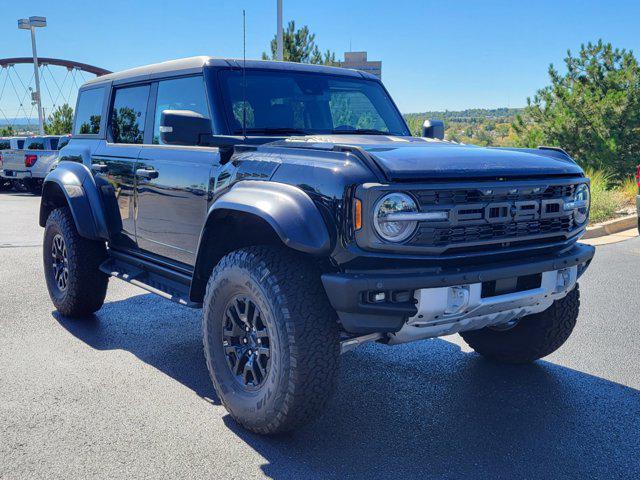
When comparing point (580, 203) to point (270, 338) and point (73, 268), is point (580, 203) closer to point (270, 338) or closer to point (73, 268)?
point (270, 338)

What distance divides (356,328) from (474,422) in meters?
1.06

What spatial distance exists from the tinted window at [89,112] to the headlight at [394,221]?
3283mm

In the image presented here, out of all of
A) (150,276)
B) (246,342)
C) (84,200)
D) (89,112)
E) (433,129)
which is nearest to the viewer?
(246,342)

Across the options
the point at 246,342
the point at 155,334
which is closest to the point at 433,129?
the point at 246,342

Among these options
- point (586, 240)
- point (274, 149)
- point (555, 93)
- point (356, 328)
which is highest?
point (555, 93)

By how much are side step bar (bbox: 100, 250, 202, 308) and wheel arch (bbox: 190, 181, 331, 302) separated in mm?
341

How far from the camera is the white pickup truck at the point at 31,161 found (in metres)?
20.2

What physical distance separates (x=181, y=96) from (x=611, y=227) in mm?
8247

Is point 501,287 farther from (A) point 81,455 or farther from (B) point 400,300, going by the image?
(A) point 81,455

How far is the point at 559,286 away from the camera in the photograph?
351 cm

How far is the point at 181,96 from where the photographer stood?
442cm

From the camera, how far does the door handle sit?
441cm

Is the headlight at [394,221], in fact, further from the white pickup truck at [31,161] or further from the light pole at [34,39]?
the light pole at [34,39]

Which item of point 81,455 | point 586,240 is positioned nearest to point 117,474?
point 81,455
